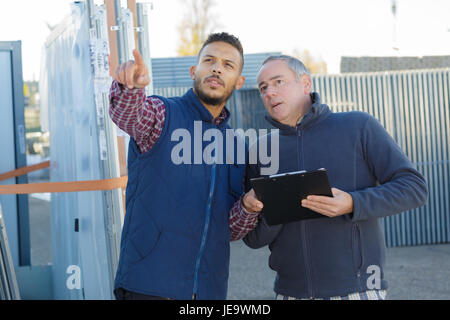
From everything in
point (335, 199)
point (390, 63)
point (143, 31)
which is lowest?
point (335, 199)

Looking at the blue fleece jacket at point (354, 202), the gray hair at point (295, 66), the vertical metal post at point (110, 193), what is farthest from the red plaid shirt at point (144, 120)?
the vertical metal post at point (110, 193)

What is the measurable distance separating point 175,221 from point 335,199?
68 centimetres

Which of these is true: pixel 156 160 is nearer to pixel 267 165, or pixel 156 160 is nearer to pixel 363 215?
pixel 267 165

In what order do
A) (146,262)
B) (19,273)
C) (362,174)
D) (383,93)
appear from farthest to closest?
(383,93), (19,273), (362,174), (146,262)

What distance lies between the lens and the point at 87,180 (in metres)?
3.74

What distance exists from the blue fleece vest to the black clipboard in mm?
204

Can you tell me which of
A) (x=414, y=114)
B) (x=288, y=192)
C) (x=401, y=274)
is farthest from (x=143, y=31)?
(x=414, y=114)

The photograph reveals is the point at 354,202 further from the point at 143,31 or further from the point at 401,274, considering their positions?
the point at 401,274

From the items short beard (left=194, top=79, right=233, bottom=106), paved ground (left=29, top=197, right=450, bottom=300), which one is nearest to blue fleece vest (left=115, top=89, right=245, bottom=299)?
short beard (left=194, top=79, right=233, bottom=106)

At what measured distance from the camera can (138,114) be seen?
1947 millimetres

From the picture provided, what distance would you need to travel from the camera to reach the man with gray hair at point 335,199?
7.05ft

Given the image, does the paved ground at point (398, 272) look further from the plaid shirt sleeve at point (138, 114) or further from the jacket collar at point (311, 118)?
the plaid shirt sleeve at point (138, 114)

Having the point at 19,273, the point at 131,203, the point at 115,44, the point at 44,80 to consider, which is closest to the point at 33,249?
the point at 19,273

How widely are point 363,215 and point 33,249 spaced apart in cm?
768
